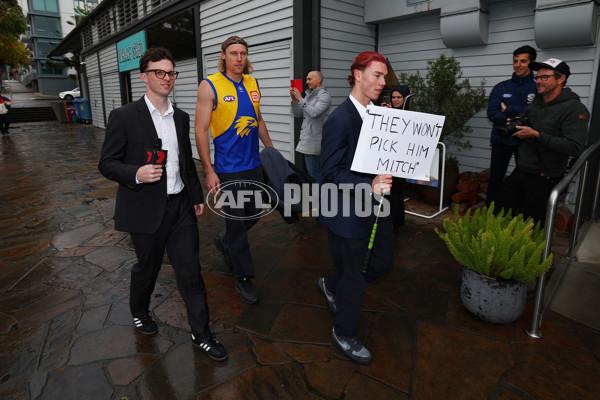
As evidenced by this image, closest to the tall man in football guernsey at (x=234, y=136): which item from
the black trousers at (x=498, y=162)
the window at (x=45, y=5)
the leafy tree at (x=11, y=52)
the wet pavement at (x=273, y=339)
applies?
the wet pavement at (x=273, y=339)

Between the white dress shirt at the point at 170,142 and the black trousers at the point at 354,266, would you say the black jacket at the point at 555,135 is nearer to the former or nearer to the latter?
the black trousers at the point at 354,266

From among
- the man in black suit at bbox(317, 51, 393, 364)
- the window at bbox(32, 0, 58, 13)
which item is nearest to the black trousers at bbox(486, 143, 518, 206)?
the man in black suit at bbox(317, 51, 393, 364)

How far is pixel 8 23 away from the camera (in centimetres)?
3375

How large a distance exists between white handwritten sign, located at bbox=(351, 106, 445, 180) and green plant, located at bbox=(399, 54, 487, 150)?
4.01 m

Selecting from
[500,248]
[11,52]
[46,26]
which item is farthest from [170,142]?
[46,26]

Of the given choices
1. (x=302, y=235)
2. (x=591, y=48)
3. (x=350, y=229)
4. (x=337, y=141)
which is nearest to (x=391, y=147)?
(x=337, y=141)

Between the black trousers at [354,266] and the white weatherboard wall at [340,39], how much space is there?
198 inches

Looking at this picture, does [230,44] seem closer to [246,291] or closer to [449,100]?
[246,291]

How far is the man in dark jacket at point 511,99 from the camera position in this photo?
462 centimetres

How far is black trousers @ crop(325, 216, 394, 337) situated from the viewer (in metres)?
2.51

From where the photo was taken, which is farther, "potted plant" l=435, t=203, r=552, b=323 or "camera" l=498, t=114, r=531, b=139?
"camera" l=498, t=114, r=531, b=139

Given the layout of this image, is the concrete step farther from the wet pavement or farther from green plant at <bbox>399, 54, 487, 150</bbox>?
green plant at <bbox>399, 54, 487, 150</bbox>

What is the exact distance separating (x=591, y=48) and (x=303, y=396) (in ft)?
18.6

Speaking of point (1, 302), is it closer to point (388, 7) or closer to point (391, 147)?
point (391, 147)
